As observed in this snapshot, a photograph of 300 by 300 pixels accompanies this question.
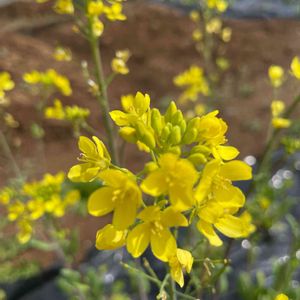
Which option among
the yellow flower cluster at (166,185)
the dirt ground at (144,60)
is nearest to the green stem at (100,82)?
the yellow flower cluster at (166,185)

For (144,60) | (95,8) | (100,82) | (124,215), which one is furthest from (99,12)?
(144,60)

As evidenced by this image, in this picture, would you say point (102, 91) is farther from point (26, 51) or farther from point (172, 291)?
point (26, 51)

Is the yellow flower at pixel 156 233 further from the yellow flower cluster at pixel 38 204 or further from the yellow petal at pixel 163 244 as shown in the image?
the yellow flower cluster at pixel 38 204

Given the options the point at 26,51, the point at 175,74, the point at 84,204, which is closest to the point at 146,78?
the point at 175,74

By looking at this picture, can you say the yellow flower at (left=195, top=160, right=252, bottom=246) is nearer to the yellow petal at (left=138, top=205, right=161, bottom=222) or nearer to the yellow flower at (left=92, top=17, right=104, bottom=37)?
the yellow petal at (left=138, top=205, right=161, bottom=222)

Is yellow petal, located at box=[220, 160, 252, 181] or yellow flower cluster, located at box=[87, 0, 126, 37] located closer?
yellow petal, located at box=[220, 160, 252, 181]

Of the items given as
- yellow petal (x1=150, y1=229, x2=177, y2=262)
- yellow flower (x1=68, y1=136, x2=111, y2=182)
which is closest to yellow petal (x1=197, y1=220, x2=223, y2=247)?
yellow petal (x1=150, y1=229, x2=177, y2=262)
